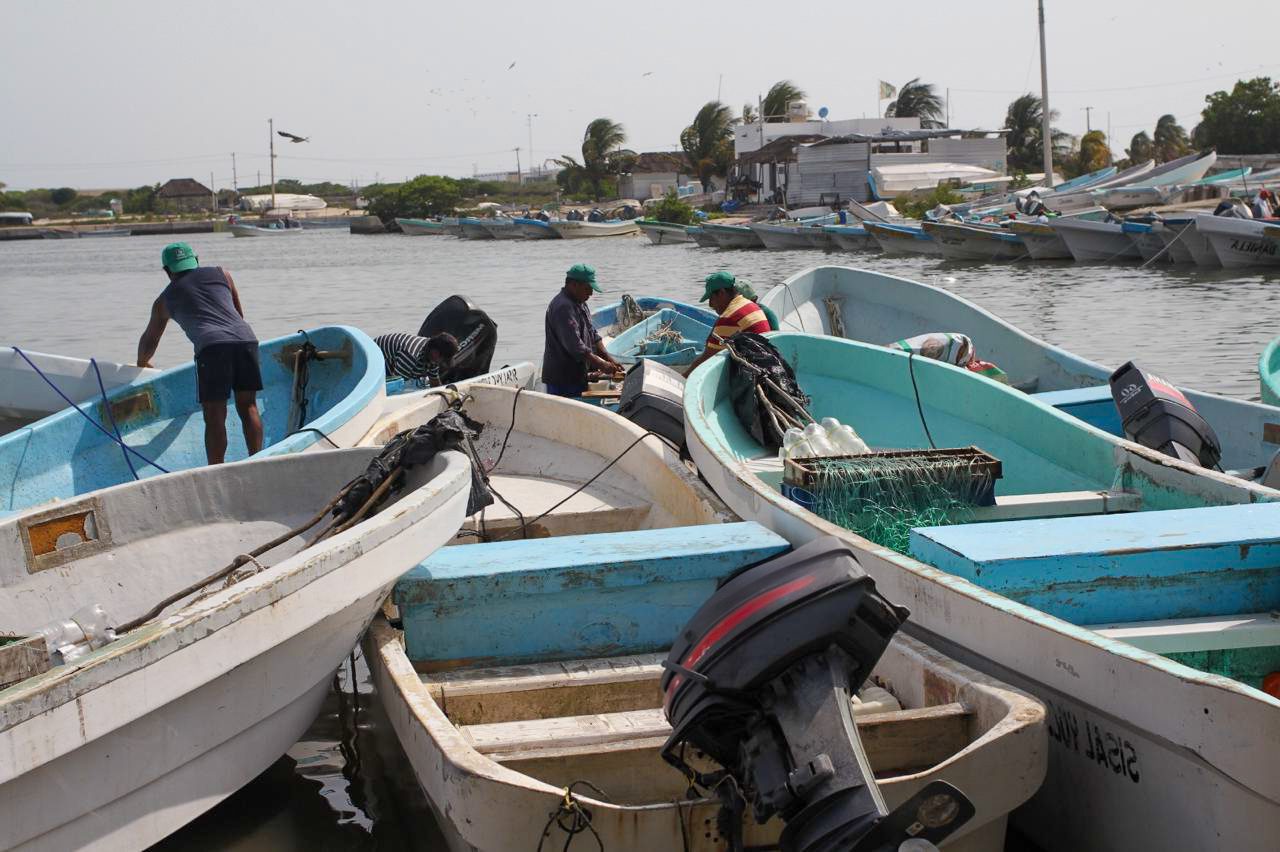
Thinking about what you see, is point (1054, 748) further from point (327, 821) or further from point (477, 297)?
point (477, 297)

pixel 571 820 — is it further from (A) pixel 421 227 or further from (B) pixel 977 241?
(A) pixel 421 227

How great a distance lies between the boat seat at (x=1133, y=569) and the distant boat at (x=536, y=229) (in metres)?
52.6

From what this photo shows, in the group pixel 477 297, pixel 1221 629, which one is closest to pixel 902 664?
pixel 1221 629

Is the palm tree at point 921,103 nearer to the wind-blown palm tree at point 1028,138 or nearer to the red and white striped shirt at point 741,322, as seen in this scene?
the wind-blown palm tree at point 1028,138

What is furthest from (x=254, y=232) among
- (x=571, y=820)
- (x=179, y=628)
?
(x=571, y=820)

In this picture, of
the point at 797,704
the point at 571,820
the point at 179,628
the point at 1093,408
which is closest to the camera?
the point at 797,704

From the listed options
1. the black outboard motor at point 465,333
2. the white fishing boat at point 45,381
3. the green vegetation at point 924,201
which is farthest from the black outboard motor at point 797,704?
the green vegetation at point 924,201

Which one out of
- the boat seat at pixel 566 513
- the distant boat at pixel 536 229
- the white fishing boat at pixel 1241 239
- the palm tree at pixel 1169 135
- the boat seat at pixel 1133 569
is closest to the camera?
the boat seat at pixel 1133 569

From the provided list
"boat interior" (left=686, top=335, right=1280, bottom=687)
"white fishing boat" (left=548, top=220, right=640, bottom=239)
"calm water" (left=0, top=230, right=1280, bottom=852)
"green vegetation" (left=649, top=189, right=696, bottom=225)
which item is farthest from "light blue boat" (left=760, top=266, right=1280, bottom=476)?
"white fishing boat" (left=548, top=220, right=640, bottom=239)

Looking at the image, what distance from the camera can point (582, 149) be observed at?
267 ft

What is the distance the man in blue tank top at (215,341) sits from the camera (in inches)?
274

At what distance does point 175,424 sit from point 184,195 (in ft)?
385

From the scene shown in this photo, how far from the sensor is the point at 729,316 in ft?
24.8

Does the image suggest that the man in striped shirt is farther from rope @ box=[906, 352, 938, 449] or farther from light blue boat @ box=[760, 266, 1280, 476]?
light blue boat @ box=[760, 266, 1280, 476]
